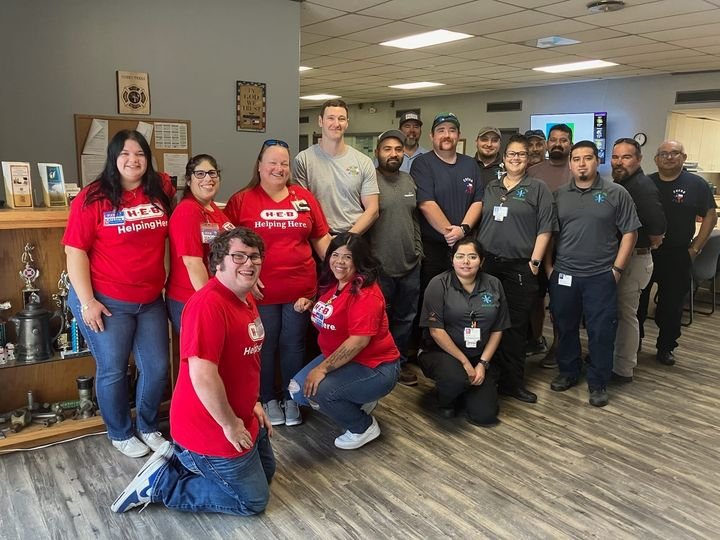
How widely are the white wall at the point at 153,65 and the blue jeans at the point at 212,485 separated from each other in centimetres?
207

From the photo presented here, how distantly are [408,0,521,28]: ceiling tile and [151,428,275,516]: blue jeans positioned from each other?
360cm

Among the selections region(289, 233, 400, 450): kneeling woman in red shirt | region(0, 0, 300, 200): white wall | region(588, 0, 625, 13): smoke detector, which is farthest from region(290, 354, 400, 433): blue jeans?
region(588, 0, 625, 13): smoke detector

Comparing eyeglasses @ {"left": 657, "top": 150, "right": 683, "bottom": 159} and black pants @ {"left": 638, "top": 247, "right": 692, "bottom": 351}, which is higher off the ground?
eyeglasses @ {"left": 657, "top": 150, "right": 683, "bottom": 159}

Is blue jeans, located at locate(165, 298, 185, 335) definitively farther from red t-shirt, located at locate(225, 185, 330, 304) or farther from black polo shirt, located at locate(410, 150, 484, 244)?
black polo shirt, located at locate(410, 150, 484, 244)

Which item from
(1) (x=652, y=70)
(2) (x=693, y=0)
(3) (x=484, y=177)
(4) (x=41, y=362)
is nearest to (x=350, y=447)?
(4) (x=41, y=362)

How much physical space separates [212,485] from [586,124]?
7948 mm

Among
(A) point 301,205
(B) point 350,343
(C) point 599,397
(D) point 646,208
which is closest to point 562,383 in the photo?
(C) point 599,397

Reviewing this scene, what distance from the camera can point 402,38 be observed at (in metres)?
5.52

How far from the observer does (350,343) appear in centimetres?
261

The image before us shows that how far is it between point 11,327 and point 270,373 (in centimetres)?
127

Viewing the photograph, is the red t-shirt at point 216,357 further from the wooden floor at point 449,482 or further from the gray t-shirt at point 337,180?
the gray t-shirt at point 337,180

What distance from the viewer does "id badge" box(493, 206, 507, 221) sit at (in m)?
3.28

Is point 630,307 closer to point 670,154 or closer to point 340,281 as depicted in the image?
point 670,154

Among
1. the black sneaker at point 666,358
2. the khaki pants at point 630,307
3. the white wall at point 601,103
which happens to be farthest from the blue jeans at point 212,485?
the white wall at point 601,103
